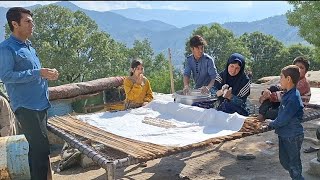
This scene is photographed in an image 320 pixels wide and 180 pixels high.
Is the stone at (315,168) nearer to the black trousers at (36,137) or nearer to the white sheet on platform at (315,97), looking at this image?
the white sheet on platform at (315,97)

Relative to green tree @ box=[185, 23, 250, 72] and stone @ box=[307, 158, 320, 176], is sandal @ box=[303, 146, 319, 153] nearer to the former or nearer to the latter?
stone @ box=[307, 158, 320, 176]

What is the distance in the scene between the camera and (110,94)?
871 centimetres

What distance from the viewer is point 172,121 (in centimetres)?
458

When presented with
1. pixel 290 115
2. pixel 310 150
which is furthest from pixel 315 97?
pixel 290 115

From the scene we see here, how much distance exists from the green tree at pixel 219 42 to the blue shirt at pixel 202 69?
3370 cm

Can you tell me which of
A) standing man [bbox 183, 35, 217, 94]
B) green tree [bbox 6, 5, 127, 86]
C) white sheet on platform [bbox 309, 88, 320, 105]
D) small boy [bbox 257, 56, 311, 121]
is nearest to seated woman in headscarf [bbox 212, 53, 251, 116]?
small boy [bbox 257, 56, 311, 121]

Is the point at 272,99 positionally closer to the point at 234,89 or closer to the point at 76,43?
the point at 234,89

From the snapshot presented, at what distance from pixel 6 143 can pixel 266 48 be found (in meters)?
39.3

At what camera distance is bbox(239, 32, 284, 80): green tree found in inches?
1362

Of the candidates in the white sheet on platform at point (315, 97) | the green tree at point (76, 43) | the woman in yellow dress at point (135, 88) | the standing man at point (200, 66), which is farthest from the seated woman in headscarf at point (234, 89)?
the green tree at point (76, 43)

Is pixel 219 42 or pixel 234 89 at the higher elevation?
pixel 234 89

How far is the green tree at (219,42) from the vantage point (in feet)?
131

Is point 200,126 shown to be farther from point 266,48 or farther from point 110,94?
point 266,48

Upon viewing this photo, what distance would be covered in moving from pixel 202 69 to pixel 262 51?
123 ft
